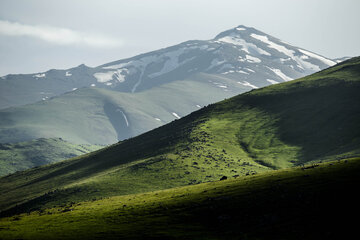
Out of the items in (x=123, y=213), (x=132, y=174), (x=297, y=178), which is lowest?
(x=132, y=174)

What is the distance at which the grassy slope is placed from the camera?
53375 millimetres

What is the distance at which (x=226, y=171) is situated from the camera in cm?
15625

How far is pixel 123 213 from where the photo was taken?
254 feet

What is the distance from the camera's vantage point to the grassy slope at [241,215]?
53.4 metres

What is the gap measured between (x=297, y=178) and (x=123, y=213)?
33.1m

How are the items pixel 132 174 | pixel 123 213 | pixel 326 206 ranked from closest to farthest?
pixel 326 206
pixel 123 213
pixel 132 174

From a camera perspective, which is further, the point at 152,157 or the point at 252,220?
the point at 152,157

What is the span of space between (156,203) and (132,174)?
92723 mm

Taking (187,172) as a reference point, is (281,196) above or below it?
above

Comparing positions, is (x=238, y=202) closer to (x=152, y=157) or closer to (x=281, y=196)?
(x=281, y=196)

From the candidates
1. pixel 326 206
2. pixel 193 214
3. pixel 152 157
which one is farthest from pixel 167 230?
pixel 152 157

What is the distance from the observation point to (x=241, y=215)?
61031 mm

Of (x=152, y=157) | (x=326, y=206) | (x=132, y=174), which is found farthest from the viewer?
(x=152, y=157)

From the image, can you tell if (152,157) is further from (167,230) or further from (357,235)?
(357,235)
